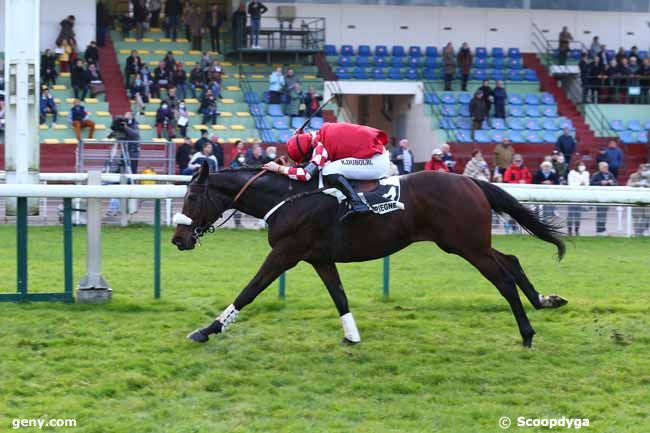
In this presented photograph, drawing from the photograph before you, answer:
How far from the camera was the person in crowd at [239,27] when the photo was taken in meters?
28.1

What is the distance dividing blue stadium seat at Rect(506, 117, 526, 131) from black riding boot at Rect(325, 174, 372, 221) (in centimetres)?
1968

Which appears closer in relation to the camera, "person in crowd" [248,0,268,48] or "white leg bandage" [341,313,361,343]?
"white leg bandage" [341,313,361,343]

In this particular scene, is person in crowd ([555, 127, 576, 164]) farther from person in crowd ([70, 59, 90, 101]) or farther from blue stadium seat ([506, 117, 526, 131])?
person in crowd ([70, 59, 90, 101])

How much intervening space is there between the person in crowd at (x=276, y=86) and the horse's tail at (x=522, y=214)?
58.6 ft

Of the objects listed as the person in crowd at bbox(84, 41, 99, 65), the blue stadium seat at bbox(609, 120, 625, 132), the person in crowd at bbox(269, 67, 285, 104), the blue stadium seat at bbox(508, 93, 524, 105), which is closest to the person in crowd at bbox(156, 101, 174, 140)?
the person in crowd at bbox(84, 41, 99, 65)

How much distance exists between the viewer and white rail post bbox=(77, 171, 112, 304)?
30.8ft

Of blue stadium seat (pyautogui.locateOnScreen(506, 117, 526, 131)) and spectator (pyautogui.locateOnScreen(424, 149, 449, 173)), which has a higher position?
blue stadium seat (pyautogui.locateOnScreen(506, 117, 526, 131))

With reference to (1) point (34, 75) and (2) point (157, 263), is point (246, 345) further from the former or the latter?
(1) point (34, 75)

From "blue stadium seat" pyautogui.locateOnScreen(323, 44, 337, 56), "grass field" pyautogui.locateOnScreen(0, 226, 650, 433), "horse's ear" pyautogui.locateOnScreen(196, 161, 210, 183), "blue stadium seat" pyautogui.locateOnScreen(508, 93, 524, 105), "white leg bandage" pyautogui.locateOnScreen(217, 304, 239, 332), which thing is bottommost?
"grass field" pyautogui.locateOnScreen(0, 226, 650, 433)

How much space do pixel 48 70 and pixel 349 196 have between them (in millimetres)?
18463

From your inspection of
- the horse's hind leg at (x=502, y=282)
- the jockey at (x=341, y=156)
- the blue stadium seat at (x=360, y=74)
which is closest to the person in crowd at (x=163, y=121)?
the blue stadium seat at (x=360, y=74)

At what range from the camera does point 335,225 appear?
8.20m

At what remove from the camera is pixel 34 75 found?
32.6 feet

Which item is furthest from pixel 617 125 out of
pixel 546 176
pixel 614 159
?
pixel 546 176
